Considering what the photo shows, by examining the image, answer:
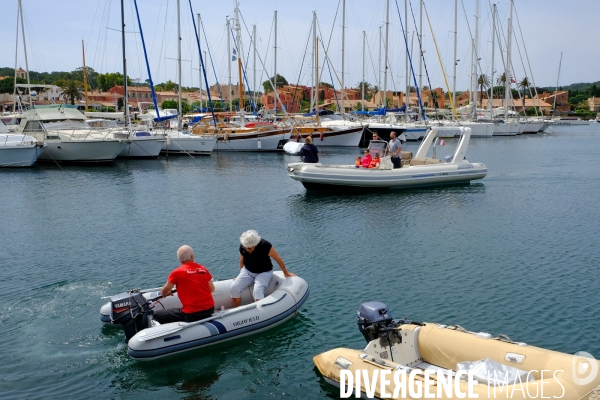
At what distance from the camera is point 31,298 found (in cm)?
1081

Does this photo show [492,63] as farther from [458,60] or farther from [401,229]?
[401,229]

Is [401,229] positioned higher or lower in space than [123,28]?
lower

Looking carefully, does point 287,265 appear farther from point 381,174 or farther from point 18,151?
point 18,151

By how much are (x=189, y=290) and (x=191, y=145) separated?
32.7 m

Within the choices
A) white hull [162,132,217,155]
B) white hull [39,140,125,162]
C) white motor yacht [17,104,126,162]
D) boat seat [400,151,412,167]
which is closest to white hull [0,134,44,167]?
white motor yacht [17,104,126,162]

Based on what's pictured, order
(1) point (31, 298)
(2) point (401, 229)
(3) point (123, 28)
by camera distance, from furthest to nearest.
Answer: (3) point (123, 28) → (2) point (401, 229) → (1) point (31, 298)

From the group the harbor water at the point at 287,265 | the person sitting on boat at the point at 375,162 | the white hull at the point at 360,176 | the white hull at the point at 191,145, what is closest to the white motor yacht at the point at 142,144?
the white hull at the point at 191,145

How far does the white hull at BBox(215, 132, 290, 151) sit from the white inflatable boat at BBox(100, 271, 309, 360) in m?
33.3

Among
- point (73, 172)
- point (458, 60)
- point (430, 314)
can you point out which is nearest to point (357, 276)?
point (430, 314)

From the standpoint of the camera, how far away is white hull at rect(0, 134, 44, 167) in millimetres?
31891

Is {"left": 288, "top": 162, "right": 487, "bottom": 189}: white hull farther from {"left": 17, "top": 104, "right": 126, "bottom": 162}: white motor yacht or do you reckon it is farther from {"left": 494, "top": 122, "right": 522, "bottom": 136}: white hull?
{"left": 494, "top": 122, "right": 522, "bottom": 136}: white hull

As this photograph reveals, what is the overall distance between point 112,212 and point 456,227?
11154 mm

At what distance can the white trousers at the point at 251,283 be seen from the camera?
355 inches

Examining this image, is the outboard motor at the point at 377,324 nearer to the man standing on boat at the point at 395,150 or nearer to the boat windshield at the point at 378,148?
the man standing on boat at the point at 395,150
